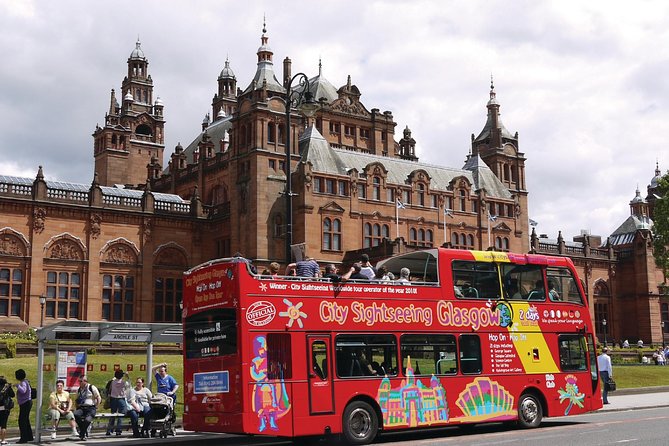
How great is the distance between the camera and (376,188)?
63.8 metres

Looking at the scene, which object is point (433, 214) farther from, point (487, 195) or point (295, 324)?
point (295, 324)

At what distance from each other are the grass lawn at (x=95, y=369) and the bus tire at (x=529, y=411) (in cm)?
1196

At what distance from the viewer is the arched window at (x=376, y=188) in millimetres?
63438

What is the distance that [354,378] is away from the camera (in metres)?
20.5

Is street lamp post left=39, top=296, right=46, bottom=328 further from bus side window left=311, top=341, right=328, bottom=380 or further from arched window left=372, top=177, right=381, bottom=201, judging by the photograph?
bus side window left=311, top=341, right=328, bottom=380

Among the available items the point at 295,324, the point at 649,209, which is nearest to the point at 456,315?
the point at 295,324

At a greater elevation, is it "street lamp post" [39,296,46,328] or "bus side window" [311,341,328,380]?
"street lamp post" [39,296,46,328]

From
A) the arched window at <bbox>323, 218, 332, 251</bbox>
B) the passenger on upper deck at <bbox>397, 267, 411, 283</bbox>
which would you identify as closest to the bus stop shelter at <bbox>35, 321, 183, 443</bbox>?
the passenger on upper deck at <bbox>397, 267, 411, 283</bbox>

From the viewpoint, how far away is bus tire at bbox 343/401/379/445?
20266 mm

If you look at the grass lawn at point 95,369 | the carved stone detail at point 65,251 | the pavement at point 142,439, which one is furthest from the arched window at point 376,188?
the pavement at point 142,439

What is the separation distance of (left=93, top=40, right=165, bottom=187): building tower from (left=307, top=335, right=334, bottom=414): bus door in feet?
218

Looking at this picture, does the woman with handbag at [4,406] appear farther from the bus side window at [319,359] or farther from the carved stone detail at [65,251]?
the carved stone detail at [65,251]

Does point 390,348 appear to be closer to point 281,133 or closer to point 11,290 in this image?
point 11,290

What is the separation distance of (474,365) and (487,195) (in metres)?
49.8
